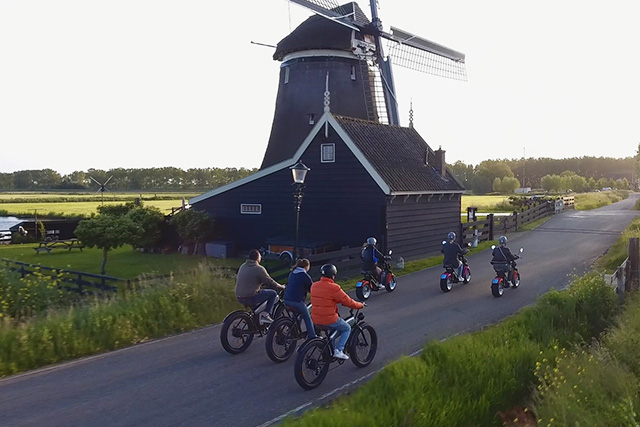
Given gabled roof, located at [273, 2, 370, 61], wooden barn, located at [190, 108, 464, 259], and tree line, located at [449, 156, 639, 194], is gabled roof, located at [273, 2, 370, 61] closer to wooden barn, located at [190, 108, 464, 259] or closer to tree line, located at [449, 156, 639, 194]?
wooden barn, located at [190, 108, 464, 259]

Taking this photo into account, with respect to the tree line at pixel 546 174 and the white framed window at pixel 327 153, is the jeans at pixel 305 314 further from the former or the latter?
the tree line at pixel 546 174

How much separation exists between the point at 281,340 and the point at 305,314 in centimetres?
81

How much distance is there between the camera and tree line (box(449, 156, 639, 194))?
4343 inches

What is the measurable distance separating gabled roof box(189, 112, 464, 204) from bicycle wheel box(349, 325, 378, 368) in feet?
37.9

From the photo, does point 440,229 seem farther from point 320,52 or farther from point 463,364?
point 463,364

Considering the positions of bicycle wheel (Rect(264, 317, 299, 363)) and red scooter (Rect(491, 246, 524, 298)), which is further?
red scooter (Rect(491, 246, 524, 298))

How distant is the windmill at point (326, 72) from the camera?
27.5m

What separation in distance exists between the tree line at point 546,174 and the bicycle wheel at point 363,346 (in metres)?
74.5

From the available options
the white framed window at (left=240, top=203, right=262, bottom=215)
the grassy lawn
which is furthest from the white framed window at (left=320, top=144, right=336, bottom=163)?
the grassy lawn

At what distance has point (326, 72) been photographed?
27.5 m

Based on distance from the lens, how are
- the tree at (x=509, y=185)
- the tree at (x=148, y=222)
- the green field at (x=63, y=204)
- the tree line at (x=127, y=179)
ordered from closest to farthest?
the tree at (x=148, y=222) → the green field at (x=63, y=204) → the tree at (x=509, y=185) → the tree line at (x=127, y=179)

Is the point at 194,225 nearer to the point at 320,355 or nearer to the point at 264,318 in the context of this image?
the point at 264,318

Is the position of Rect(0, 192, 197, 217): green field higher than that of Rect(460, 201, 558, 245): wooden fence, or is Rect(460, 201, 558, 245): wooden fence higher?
Rect(0, 192, 197, 217): green field

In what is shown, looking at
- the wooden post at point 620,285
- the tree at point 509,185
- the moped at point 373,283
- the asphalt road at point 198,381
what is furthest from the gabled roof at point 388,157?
the tree at point 509,185
